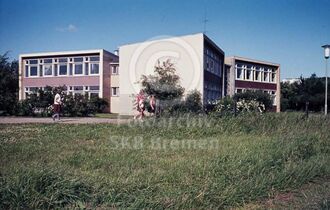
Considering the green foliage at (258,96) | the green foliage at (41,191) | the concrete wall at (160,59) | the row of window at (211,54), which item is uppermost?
the row of window at (211,54)

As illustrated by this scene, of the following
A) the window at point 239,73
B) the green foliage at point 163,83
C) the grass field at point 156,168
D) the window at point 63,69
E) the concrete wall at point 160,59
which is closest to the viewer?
the grass field at point 156,168

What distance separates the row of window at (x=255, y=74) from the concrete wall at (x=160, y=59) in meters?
14.7

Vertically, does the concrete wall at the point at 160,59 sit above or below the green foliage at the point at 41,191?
above

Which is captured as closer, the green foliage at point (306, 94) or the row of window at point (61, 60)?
the row of window at point (61, 60)

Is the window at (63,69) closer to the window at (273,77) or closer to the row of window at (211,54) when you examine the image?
the row of window at (211,54)

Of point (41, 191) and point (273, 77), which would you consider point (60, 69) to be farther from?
point (41, 191)

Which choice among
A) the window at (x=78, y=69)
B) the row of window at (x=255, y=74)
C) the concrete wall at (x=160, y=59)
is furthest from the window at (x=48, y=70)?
the row of window at (x=255, y=74)

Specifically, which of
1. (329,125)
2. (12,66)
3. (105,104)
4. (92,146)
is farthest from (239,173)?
(105,104)

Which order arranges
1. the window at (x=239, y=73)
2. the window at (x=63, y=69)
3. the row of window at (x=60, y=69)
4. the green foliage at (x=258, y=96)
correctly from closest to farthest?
the green foliage at (x=258, y=96) → the row of window at (x=60, y=69) → the window at (x=63, y=69) → the window at (x=239, y=73)

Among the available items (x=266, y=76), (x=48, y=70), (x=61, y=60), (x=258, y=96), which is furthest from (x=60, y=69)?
(x=266, y=76)

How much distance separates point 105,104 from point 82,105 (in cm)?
Result: 1234

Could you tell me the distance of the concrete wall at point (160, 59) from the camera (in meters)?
21.5

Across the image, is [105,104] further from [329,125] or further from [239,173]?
[239,173]

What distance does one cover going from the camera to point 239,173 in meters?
5.54
